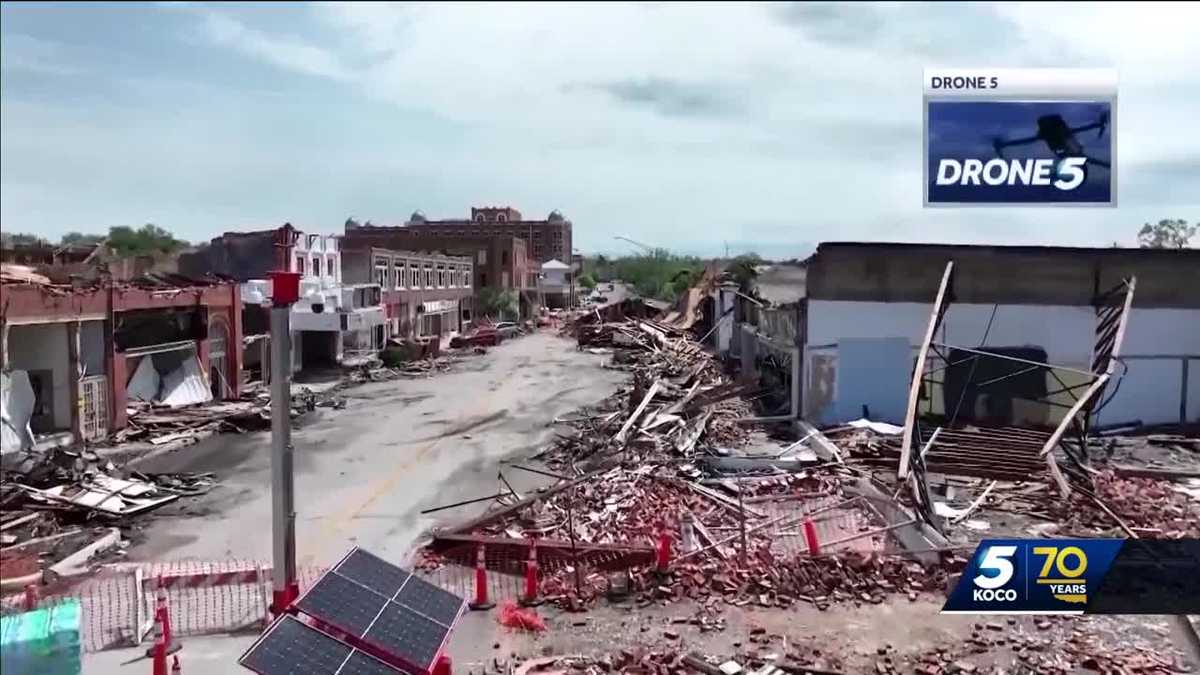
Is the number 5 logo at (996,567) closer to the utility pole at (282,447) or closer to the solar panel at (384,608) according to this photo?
the solar panel at (384,608)

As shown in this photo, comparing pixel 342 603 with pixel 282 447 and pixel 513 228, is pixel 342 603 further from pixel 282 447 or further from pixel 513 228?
pixel 513 228

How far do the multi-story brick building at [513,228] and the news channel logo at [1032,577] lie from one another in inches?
2325

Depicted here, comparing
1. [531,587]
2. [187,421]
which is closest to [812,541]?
[531,587]

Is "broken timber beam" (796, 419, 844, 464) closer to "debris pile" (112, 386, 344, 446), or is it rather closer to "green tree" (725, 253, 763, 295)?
"green tree" (725, 253, 763, 295)

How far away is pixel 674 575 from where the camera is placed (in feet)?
36.6

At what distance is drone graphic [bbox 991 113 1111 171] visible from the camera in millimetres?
9742

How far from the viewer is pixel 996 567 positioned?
31.0 ft

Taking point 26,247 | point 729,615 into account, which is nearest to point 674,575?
point 729,615

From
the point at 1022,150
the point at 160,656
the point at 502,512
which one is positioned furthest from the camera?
the point at 502,512

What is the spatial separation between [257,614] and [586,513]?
217 inches

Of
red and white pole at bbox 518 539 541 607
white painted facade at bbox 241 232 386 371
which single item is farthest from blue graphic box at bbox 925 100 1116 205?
white painted facade at bbox 241 232 386 371

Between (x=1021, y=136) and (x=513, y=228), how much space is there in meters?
66.4

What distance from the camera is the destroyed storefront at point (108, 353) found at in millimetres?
7938

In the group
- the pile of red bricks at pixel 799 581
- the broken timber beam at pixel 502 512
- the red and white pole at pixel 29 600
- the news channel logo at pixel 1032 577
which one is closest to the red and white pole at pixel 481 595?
the pile of red bricks at pixel 799 581
